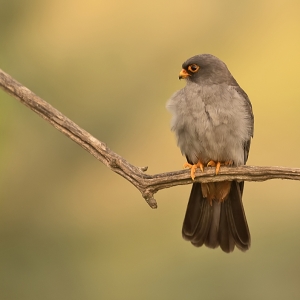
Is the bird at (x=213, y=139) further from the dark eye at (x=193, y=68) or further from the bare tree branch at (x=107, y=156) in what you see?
the bare tree branch at (x=107, y=156)

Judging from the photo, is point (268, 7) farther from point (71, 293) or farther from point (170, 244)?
point (71, 293)

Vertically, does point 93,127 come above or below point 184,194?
above

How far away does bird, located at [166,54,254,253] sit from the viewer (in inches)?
131

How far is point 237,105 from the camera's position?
3367 millimetres

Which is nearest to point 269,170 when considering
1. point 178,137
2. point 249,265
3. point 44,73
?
point 178,137

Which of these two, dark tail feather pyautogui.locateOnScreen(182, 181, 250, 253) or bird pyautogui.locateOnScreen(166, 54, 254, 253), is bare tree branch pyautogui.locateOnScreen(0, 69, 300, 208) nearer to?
bird pyautogui.locateOnScreen(166, 54, 254, 253)

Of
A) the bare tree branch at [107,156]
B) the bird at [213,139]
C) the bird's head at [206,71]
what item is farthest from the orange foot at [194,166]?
the bird's head at [206,71]

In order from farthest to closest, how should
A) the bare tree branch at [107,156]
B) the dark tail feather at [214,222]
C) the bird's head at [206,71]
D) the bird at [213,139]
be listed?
the dark tail feather at [214,222], the bird's head at [206,71], the bird at [213,139], the bare tree branch at [107,156]

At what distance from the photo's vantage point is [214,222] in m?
3.72

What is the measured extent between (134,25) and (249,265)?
8.56 feet

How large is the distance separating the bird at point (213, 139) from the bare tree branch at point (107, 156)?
0.89ft

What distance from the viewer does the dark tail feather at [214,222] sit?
3.69m

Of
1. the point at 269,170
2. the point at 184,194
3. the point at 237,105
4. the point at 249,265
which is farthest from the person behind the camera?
the point at 184,194

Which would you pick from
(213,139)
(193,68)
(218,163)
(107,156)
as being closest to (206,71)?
(193,68)
